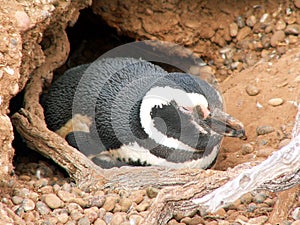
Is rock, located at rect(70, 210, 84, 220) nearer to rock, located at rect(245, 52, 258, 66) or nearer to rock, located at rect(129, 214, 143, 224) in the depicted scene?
rock, located at rect(129, 214, 143, 224)

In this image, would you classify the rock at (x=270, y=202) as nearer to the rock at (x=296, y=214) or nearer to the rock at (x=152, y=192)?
the rock at (x=296, y=214)

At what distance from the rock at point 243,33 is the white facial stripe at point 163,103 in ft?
3.54

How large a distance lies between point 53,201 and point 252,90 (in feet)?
4.68

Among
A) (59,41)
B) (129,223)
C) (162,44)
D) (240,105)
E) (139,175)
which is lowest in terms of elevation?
(129,223)

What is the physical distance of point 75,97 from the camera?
3211 millimetres

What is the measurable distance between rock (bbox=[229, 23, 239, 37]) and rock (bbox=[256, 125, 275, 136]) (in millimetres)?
887

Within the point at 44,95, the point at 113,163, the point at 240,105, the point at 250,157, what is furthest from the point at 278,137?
the point at 44,95

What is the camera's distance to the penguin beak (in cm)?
288

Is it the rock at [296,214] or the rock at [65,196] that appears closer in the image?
the rock at [296,214]

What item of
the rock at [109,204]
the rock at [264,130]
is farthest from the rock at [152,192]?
the rock at [264,130]

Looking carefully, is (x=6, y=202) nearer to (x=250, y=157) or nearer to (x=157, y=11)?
(x=250, y=157)

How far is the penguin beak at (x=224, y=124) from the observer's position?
9.45 ft

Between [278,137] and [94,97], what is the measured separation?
3.10ft

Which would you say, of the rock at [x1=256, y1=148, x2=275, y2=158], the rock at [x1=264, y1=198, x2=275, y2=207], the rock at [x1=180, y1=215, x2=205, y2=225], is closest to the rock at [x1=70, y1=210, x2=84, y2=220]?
the rock at [x1=180, y1=215, x2=205, y2=225]
